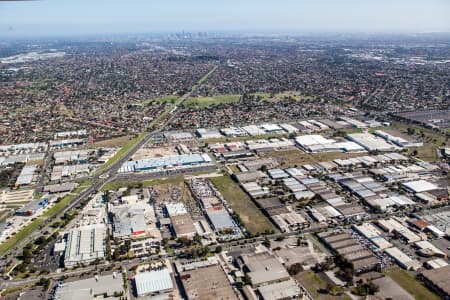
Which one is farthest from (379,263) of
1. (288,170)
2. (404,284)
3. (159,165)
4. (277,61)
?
(277,61)

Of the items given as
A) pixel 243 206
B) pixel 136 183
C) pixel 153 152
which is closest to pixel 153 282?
pixel 243 206

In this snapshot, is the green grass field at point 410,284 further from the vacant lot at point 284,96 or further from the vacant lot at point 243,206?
the vacant lot at point 284,96

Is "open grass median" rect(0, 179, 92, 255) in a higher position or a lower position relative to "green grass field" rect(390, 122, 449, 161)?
lower

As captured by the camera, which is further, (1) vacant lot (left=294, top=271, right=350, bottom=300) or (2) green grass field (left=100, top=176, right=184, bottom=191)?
(2) green grass field (left=100, top=176, right=184, bottom=191)

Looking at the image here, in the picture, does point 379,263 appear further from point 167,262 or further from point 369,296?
point 167,262

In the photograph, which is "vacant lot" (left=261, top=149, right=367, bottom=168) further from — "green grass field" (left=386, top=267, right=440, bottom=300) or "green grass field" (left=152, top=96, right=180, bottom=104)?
"green grass field" (left=152, top=96, right=180, bottom=104)

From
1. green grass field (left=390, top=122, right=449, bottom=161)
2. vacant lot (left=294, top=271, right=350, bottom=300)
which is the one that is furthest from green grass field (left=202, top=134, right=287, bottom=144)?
vacant lot (left=294, top=271, right=350, bottom=300)
